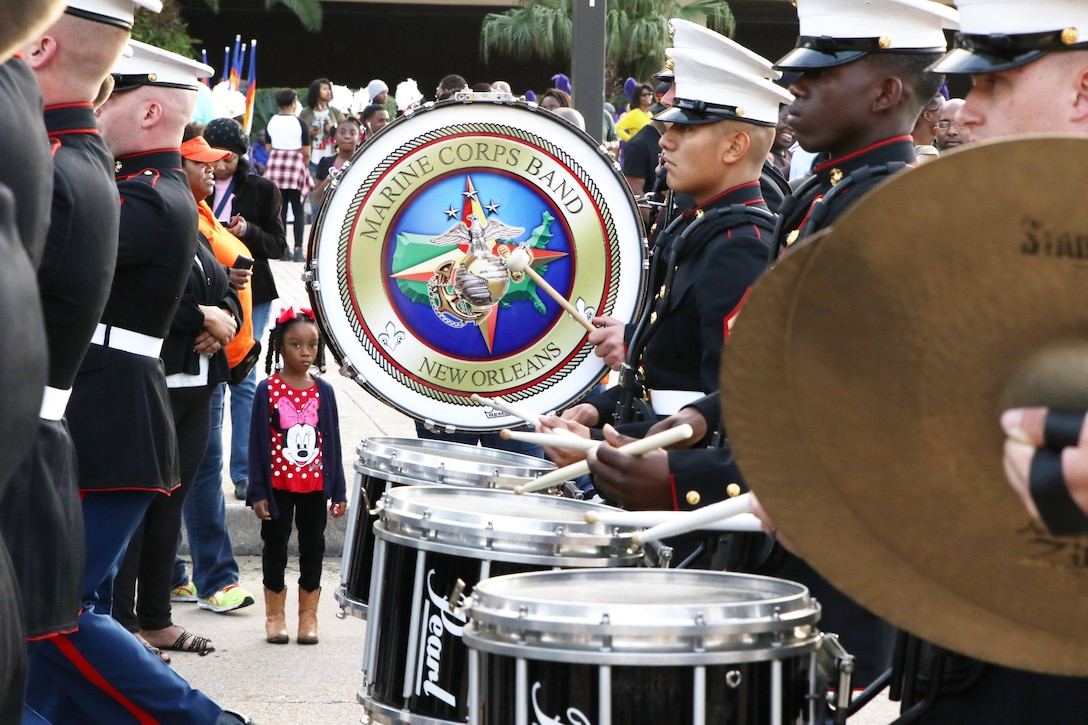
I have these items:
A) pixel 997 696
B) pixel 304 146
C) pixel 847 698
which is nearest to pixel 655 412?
pixel 847 698

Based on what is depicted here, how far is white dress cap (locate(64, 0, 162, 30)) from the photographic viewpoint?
10.2 feet

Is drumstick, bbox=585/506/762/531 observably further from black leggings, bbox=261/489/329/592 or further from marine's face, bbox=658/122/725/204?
black leggings, bbox=261/489/329/592

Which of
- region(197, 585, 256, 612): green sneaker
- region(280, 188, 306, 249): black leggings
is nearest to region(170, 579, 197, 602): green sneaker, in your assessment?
region(197, 585, 256, 612): green sneaker

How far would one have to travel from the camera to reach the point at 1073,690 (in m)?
1.82

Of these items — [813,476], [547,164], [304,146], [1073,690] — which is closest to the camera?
[813,476]

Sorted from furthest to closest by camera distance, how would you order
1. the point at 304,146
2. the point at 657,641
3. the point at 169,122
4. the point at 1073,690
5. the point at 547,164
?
the point at 304,146 → the point at 169,122 → the point at 547,164 → the point at 657,641 → the point at 1073,690

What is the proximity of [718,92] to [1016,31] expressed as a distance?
1.70 metres

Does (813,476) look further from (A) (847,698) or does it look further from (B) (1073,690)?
(A) (847,698)

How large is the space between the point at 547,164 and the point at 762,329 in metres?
2.65

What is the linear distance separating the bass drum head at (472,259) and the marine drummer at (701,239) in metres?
0.20

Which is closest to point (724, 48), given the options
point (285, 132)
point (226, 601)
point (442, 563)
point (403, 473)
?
point (403, 473)

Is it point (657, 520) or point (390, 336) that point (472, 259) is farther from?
point (657, 520)

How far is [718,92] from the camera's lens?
11.8ft

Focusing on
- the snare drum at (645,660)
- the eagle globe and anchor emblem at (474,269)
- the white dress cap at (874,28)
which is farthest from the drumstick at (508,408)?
the snare drum at (645,660)
